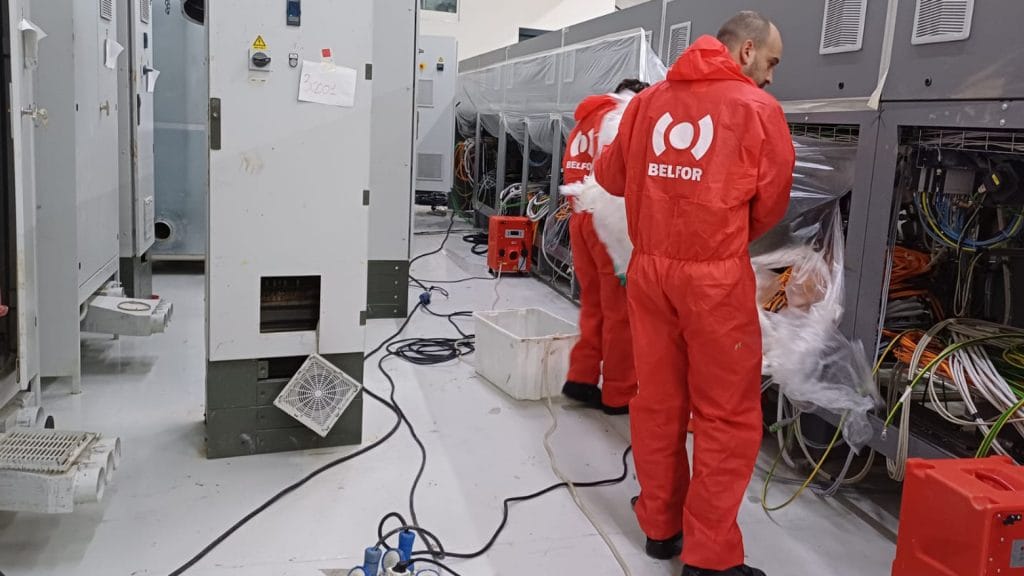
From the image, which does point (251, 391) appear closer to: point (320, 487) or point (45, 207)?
point (320, 487)

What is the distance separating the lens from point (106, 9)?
3.44m

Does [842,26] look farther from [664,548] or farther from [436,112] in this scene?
[436,112]

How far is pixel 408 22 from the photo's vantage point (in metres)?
4.20

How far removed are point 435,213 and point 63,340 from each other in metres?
5.97

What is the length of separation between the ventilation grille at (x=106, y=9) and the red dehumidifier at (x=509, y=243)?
278 centimetres

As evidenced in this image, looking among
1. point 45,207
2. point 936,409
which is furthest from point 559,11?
point 936,409

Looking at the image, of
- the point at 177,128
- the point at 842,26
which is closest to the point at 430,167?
the point at 177,128

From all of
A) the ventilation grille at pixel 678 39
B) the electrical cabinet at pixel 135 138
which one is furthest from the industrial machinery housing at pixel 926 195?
the electrical cabinet at pixel 135 138

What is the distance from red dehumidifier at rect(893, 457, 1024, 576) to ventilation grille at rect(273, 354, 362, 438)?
174 centimetres

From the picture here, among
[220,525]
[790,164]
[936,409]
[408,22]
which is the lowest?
[220,525]

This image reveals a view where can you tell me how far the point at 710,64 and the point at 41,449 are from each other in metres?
1.98

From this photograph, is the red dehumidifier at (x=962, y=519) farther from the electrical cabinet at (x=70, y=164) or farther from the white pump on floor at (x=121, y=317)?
the white pump on floor at (x=121, y=317)

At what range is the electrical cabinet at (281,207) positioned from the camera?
2525 mm

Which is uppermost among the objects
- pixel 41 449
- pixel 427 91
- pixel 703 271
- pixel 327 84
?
pixel 427 91
